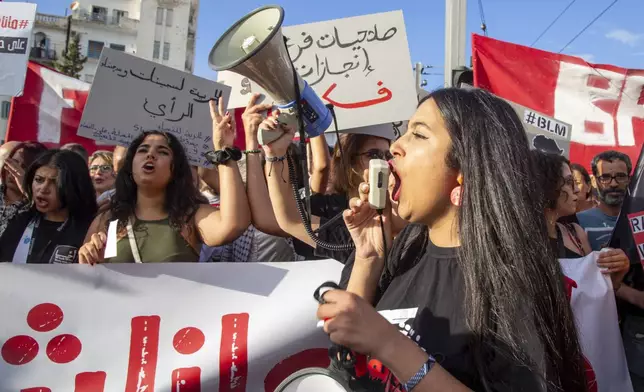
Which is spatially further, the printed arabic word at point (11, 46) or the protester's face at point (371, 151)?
the printed arabic word at point (11, 46)

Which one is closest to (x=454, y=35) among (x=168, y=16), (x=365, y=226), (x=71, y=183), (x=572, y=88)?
(x=572, y=88)

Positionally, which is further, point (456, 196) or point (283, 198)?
point (283, 198)

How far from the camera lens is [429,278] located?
125 centimetres

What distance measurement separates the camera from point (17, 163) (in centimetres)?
344

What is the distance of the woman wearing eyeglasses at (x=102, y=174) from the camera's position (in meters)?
4.15

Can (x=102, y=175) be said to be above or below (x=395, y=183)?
above

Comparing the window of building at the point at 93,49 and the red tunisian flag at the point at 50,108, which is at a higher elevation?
the window of building at the point at 93,49

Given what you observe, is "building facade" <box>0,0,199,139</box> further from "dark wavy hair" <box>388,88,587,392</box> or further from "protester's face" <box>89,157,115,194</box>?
"dark wavy hair" <box>388,88,587,392</box>

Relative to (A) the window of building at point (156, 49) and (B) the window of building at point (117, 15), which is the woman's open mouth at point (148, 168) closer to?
(A) the window of building at point (156, 49)

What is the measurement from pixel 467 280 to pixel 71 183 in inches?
92.7

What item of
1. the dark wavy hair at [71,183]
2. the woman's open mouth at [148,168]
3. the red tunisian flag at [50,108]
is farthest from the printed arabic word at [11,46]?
the woman's open mouth at [148,168]

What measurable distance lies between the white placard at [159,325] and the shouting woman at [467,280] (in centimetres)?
95

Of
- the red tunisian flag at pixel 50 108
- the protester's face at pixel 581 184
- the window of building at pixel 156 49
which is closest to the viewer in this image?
the protester's face at pixel 581 184

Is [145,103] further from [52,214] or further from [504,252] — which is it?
[504,252]
